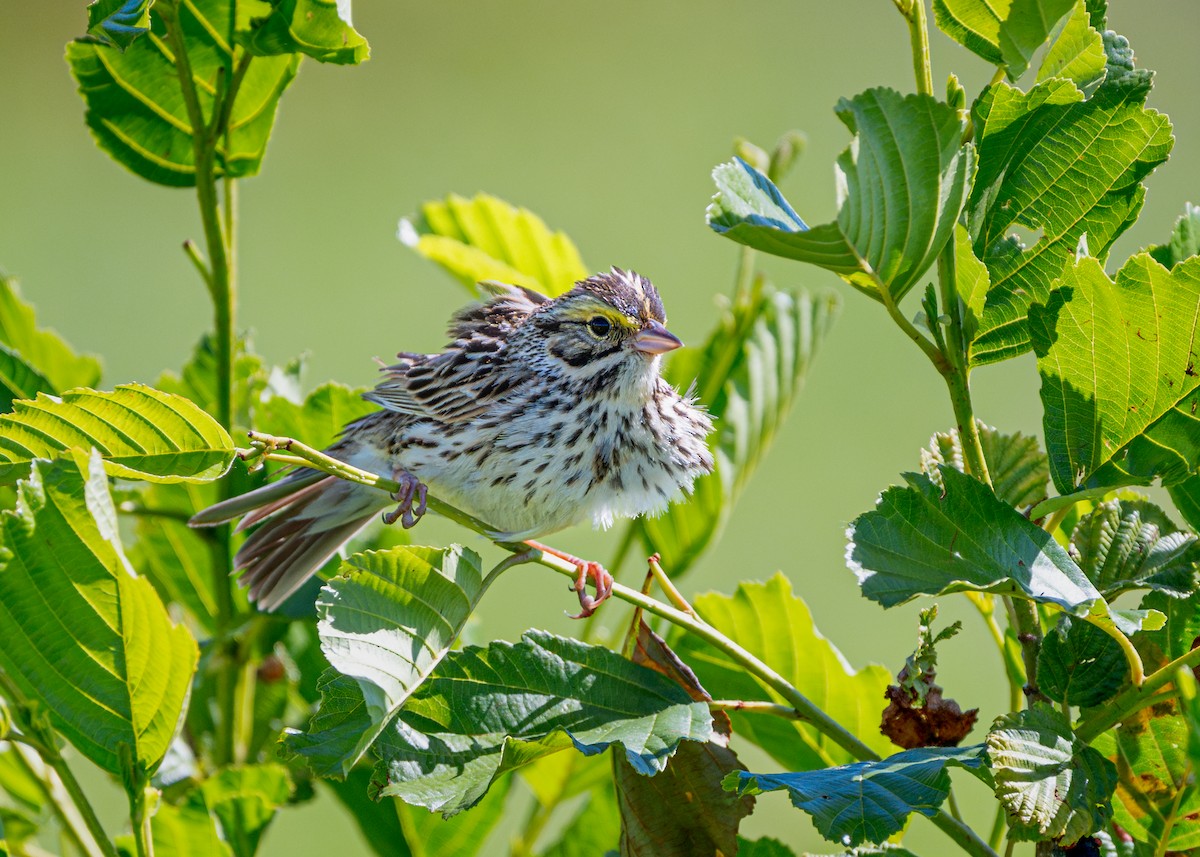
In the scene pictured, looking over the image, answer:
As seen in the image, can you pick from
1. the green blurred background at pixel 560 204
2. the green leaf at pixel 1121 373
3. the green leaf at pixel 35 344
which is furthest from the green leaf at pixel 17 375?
the green blurred background at pixel 560 204

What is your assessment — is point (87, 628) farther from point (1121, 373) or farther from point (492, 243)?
point (492, 243)

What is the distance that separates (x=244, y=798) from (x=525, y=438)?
1.06 meters

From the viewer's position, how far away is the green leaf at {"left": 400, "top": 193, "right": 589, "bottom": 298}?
2312 millimetres

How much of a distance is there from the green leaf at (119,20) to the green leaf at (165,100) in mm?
338

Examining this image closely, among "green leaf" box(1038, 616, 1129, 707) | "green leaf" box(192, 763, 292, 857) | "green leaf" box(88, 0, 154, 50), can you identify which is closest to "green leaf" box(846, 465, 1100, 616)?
"green leaf" box(1038, 616, 1129, 707)

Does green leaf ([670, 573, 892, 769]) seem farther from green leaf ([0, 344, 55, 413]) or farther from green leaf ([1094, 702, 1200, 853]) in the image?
green leaf ([0, 344, 55, 413])

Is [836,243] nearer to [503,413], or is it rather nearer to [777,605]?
[777,605]

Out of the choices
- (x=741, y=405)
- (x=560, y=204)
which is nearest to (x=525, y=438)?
(x=741, y=405)

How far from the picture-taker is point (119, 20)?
131cm

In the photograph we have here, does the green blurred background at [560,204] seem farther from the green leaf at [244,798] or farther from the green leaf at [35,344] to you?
the green leaf at [244,798]

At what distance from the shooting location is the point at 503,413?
251 cm

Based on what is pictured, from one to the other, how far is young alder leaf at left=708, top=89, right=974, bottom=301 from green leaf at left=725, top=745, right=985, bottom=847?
0.43m

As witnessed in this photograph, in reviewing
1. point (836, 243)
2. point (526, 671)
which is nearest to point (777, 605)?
point (526, 671)

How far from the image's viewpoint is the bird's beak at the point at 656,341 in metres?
2.44
